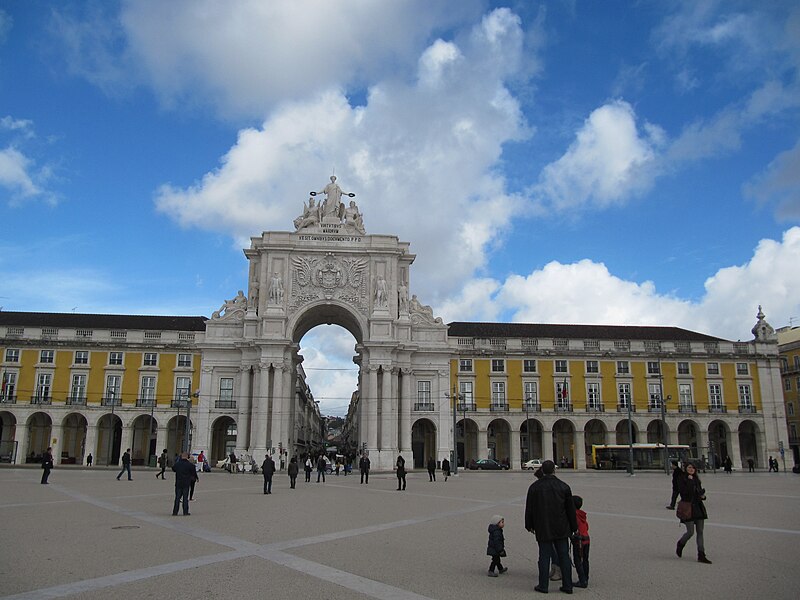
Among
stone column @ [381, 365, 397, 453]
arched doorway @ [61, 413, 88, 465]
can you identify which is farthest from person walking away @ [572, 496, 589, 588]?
arched doorway @ [61, 413, 88, 465]

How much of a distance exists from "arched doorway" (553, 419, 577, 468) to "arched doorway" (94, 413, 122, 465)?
42924mm

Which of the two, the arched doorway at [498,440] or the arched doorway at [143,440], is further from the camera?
the arched doorway at [498,440]

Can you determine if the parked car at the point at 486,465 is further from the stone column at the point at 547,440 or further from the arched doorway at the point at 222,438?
the arched doorway at the point at 222,438

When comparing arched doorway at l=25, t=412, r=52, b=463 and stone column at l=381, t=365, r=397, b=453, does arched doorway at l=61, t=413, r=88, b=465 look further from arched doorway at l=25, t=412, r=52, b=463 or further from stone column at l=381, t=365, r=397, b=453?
stone column at l=381, t=365, r=397, b=453

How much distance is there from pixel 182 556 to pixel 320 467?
28926mm

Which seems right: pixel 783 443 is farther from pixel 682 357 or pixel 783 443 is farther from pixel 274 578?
pixel 274 578

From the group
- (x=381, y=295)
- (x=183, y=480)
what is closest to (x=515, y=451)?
(x=381, y=295)

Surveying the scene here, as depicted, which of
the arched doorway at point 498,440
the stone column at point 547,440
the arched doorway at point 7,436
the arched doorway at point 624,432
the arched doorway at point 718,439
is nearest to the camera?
the arched doorway at point 7,436

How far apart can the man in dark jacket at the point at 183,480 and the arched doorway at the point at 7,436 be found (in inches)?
2022

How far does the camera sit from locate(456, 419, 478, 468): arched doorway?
68.9m

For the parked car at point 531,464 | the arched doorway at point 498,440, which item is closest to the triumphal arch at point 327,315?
the arched doorway at point 498,440

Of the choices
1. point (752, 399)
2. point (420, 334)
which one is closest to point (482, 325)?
point (420, 334)

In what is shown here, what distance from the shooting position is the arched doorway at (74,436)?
65.4 m

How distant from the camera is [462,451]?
69.6m
